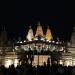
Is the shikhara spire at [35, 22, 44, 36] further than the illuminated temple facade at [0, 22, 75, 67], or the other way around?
the shikhara spire at [35, 22, 44, 36]

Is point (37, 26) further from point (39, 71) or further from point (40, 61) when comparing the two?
point (39, 71)

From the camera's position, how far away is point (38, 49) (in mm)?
103562

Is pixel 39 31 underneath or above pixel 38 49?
above

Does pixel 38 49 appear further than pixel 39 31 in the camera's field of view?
No

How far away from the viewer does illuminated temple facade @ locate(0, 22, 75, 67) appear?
99.8m

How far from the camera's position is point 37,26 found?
4437 inches

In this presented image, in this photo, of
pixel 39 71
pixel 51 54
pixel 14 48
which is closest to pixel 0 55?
pixel 14 48

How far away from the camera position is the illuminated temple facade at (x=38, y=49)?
99750 millimetres

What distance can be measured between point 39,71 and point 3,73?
2.15 metres

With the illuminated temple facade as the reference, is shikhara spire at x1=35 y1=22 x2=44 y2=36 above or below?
above

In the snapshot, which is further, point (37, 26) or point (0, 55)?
point (37, 26)

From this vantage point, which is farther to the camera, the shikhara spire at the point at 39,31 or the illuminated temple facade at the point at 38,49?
the shikhara spire at the point at 39,31

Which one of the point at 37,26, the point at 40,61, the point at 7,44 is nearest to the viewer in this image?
the point at 40,61

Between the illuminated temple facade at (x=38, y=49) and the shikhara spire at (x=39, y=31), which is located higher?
the shikhara spire at (x=39, y=31)
